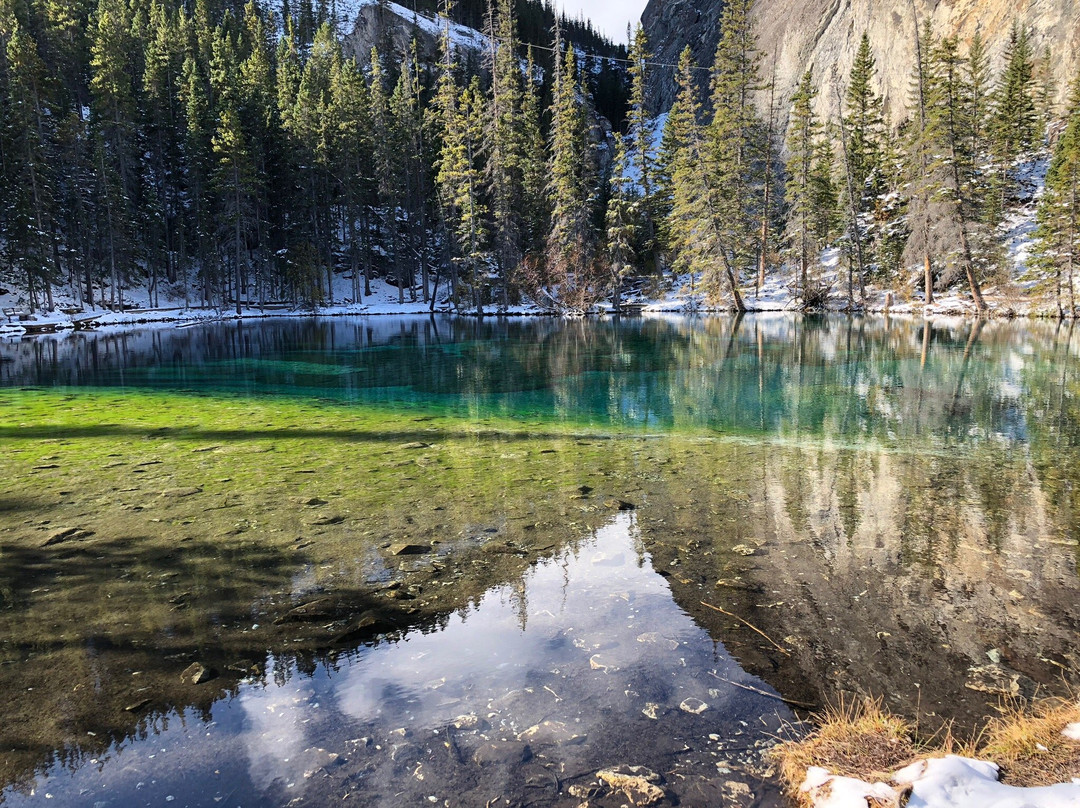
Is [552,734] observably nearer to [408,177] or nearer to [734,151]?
[734,151]

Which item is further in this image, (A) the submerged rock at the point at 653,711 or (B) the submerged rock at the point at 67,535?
(B) the submerged rock at the point at 67,535

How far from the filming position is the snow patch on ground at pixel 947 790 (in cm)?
266

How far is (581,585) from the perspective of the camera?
5863mm

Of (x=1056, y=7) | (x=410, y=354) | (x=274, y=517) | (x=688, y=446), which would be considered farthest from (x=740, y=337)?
(x=1056, y=7)

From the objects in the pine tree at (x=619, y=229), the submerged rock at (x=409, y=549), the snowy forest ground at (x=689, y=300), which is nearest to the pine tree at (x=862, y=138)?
the snowy forest ground at (x=689, y=300)

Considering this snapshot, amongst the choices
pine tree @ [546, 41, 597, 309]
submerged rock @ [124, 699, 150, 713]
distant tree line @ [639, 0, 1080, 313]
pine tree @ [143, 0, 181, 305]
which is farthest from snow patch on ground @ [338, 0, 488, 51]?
submerged rock @ [124, 699, 150, 713]

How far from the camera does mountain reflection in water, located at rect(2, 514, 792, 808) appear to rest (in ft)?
11.2

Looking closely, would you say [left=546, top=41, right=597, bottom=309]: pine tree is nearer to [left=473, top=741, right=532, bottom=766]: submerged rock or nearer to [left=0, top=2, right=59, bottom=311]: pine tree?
[left=0, top=2, right=59, bottom=311]: pine tree

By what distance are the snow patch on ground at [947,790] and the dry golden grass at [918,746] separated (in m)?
0.09

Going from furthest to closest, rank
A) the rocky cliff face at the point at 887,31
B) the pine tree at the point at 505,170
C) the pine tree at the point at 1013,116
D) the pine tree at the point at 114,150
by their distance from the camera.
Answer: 1. the pine tree at the point at 505,170
2. the pine tree at the point at 114,150
3. the rocky cliff face at the point at 887,31
4. the pine tree at the point at 1013,116

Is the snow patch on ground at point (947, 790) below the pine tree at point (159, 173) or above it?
below

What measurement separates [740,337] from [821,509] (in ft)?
74.9

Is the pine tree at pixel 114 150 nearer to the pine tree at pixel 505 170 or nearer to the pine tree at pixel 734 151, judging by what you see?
the pine tree at pixel 505 170

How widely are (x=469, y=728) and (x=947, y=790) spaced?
2.50 m
